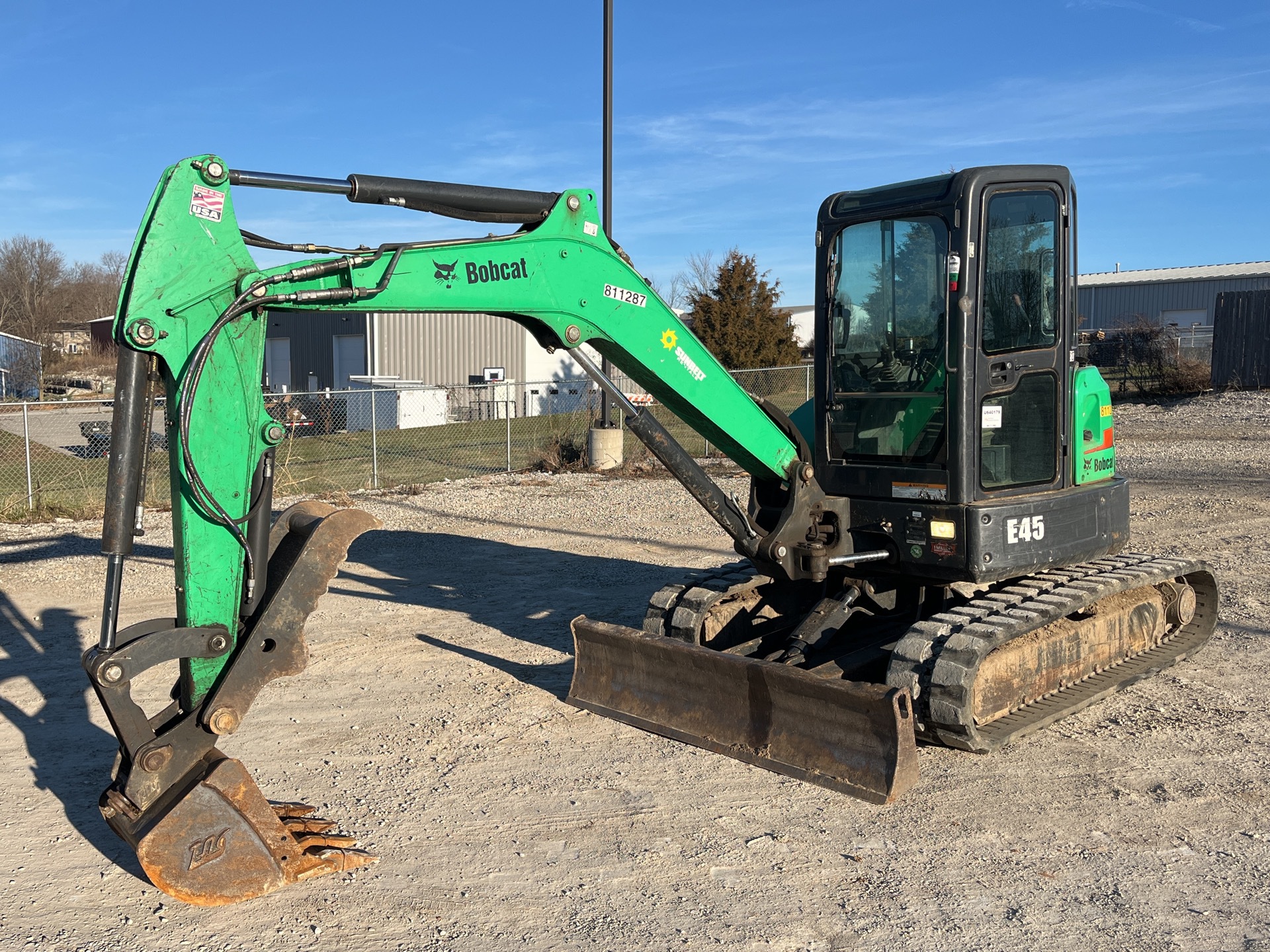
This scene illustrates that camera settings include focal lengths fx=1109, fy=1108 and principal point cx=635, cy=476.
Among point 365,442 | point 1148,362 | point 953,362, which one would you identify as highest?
point 1148,362

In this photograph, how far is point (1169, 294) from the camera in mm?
50875

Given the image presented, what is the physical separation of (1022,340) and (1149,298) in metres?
50.5

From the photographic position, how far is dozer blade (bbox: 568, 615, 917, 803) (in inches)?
209

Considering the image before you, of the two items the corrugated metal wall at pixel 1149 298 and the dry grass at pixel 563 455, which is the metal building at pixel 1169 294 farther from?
the dry grass at pixel 563 455

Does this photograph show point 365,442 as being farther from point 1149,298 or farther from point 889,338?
point 1149,298

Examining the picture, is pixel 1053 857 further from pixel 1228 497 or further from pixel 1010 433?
pixel 1228 497

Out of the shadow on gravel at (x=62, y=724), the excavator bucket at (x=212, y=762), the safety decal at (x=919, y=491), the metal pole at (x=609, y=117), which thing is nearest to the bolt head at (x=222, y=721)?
the excavator bucket at (x=212, y=762)

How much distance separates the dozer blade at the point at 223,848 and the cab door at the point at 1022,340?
400 cm

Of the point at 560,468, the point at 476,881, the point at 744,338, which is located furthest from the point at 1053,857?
the point at 744,338

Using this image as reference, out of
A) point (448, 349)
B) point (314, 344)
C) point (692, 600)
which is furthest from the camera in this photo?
point (314, 344)

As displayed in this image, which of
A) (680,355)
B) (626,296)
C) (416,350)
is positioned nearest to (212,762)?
(626,296)

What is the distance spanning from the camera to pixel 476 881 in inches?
180

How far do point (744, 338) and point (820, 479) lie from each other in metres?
26.3

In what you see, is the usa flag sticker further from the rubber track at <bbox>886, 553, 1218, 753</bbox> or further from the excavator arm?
the rubber track at <bbox>886, 553, 1218, 753</bbox>
